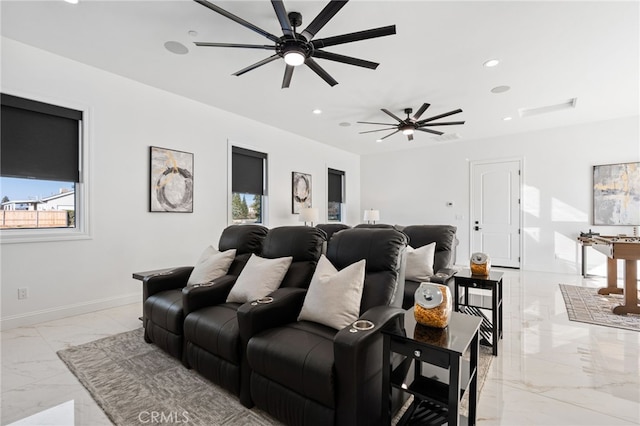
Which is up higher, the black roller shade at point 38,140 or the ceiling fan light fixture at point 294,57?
the ceiling fan light fixture at point 294,57

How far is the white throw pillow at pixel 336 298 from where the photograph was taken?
1.75 metres

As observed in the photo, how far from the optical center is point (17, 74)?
9.80ft

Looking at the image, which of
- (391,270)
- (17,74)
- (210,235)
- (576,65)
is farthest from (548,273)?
(17,74)

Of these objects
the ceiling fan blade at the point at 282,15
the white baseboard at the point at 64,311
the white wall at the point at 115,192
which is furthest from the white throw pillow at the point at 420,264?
the white baseboard at the point at 64,311

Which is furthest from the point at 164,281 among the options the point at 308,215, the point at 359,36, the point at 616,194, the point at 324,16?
the point at 616,194

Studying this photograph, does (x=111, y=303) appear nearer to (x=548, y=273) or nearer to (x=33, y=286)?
(x=33, y=286)

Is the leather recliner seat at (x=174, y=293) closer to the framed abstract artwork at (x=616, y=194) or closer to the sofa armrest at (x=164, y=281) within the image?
the sofa armrest at (x=164, y=281)

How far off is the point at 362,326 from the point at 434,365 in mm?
364

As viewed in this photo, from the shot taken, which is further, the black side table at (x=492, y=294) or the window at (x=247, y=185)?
the window at (x=247, y=185)

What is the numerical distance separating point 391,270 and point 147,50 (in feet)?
11.1

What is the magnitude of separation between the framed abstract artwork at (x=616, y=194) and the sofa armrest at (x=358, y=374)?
6.28 meters

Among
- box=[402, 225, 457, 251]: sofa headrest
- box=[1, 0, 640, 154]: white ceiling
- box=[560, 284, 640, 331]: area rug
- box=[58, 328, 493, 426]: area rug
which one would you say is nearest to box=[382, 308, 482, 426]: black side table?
box=[58, 328, 493, 426]: area rug

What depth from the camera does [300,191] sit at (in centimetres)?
635

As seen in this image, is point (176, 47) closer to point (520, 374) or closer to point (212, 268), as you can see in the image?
point (212, 268)
